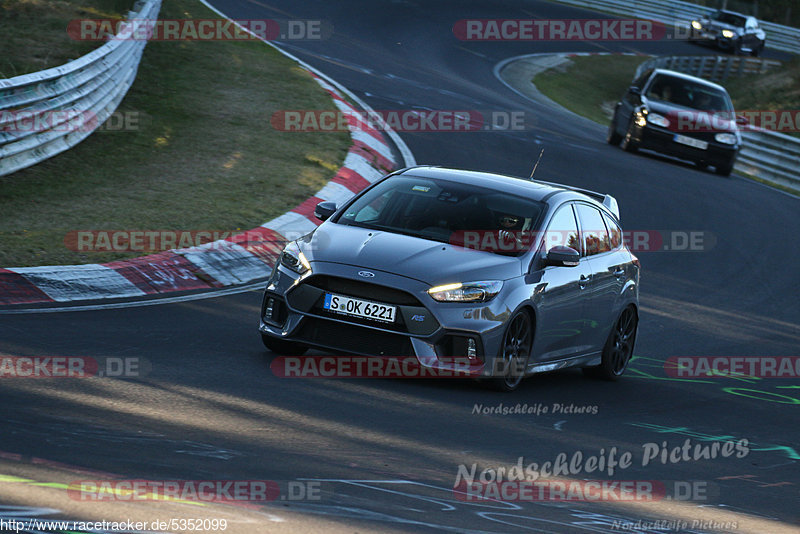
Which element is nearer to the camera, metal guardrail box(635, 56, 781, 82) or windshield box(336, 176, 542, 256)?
windshield box(336, 176, 542, 256)

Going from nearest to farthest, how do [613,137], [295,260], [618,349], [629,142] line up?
[295,260] < [618,349] < [629,142] < [613,137]

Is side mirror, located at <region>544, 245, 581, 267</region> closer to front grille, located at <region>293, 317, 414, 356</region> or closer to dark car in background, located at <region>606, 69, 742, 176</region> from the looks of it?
front grille, located at <region>293, 317, 414, 356</region>

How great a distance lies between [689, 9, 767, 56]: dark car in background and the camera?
50.5 metres

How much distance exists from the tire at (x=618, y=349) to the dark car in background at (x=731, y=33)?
42.1m

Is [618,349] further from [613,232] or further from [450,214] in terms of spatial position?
[450,214]

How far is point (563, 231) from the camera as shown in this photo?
A: 9.70 m

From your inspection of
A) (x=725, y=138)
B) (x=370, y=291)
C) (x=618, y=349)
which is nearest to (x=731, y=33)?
(x=725, y=138)

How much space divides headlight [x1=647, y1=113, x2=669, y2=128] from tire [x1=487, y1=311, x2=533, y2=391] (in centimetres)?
1564

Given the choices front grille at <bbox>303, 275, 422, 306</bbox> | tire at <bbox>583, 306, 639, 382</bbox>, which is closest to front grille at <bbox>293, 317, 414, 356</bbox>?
front grille at <bbox>303, 275, 422, 306</bbox>

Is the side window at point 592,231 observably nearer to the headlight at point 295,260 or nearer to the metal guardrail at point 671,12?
the headlight at point 295,260

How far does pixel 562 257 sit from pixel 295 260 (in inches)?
75.2

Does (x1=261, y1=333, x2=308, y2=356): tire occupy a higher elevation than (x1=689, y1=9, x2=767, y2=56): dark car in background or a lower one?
higher

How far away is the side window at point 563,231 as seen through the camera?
30.9 ft

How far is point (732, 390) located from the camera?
10.8 m
